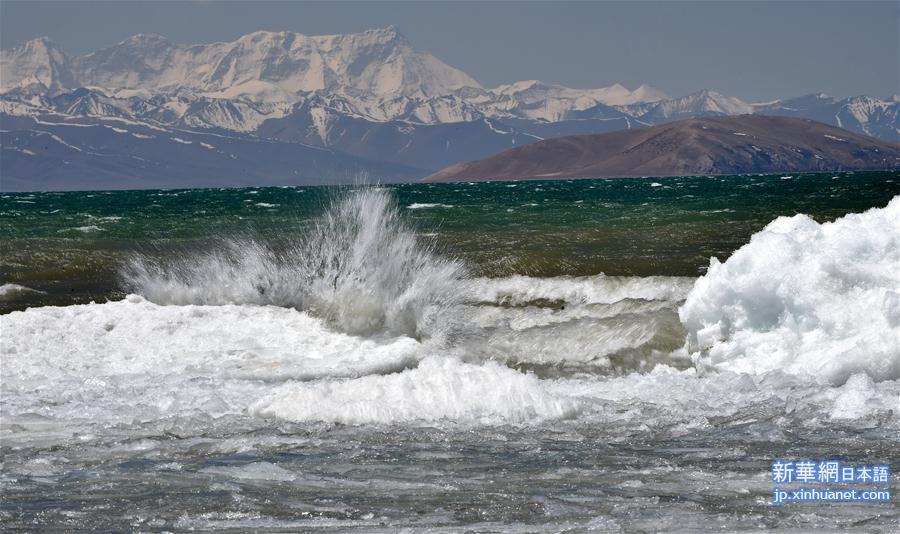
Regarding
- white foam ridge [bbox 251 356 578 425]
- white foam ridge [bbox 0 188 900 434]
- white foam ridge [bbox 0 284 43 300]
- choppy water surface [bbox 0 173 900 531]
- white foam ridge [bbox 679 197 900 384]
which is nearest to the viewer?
choppy water surface [bbox 0 173 900 531]

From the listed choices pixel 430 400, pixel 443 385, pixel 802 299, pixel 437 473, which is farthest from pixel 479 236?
pixel 437 473

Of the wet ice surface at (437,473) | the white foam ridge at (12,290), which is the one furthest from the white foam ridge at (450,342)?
the white foam ridge at (12,290)

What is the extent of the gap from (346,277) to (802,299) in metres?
8.32

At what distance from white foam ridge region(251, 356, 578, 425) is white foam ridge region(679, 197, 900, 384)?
151 inches

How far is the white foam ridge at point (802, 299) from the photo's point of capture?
1391cm

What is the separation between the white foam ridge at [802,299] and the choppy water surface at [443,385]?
0.04 meters

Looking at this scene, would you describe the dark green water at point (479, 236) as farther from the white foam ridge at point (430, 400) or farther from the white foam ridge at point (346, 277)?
the white foam ridge at point (430, 400)

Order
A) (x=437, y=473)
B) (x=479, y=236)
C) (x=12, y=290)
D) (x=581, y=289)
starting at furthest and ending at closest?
(x=479, y=236)
(x=12, y=290)
(x=581, y=289)
(x=437, y=473)

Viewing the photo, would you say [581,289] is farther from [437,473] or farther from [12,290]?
[12,290]

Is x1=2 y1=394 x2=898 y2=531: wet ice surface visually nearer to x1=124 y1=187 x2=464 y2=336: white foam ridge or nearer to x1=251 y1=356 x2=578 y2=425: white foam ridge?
x1=251 y1=356 x2=578 y2=425: white foam ridge

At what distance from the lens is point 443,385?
472 inches

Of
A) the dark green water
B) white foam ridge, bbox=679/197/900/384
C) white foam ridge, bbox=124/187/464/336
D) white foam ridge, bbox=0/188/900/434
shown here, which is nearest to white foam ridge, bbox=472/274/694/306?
white foam ridge, bbox=0/188/900/434

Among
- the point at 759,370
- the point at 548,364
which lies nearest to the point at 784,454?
the point at 759,370

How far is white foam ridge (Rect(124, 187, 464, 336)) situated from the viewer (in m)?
18.5
